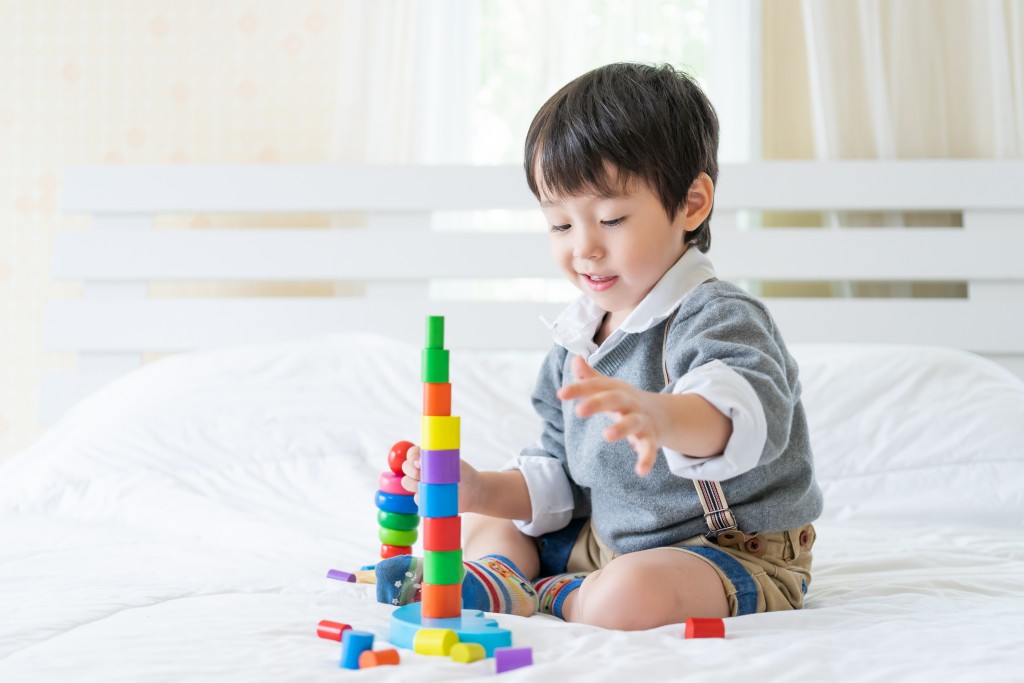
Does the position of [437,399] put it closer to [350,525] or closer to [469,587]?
[469,587]

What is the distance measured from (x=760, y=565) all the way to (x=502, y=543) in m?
0.30

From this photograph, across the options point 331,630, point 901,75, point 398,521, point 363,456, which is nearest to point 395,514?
point 398,521

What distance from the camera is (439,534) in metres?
0.76

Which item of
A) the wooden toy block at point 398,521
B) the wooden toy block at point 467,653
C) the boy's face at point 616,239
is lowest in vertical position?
the wooden toy block at point 467,653

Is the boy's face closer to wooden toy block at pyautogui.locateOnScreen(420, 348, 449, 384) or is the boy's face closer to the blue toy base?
wooden toy block at pyautogui.locateOnScreen(420, 348, 449, 384)

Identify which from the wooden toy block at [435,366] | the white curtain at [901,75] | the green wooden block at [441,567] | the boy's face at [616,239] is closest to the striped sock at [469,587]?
the green wooden block at [441,567]

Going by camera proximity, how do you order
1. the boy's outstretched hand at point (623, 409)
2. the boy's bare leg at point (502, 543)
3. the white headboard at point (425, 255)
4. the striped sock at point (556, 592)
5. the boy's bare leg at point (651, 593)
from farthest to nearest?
1. the white headboard at point (425, 255)
2. the boy's bare leg at point (502, 543)
3. the striped sock at point (556, 592)
4. the boy's bare leg at point (651, 593)
5. the boy's outstretched hand at point (623, 409)

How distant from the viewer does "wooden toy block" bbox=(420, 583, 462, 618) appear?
2.50ft

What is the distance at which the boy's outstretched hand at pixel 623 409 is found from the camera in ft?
2.06

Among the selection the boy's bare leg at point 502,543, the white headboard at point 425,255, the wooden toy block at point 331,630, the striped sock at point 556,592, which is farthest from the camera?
the white headboard at point 425,255

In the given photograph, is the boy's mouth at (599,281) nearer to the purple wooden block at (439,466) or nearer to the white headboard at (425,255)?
the purple wooden block at (439,466)

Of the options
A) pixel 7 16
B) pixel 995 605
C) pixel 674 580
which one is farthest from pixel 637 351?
pixel 7 16

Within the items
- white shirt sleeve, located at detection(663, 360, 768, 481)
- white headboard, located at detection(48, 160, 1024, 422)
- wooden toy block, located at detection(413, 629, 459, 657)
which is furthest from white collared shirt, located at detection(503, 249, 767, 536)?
white headboard, located at detection(48, 160, 1024, 422)

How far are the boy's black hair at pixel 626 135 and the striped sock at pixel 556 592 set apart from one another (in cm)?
38
